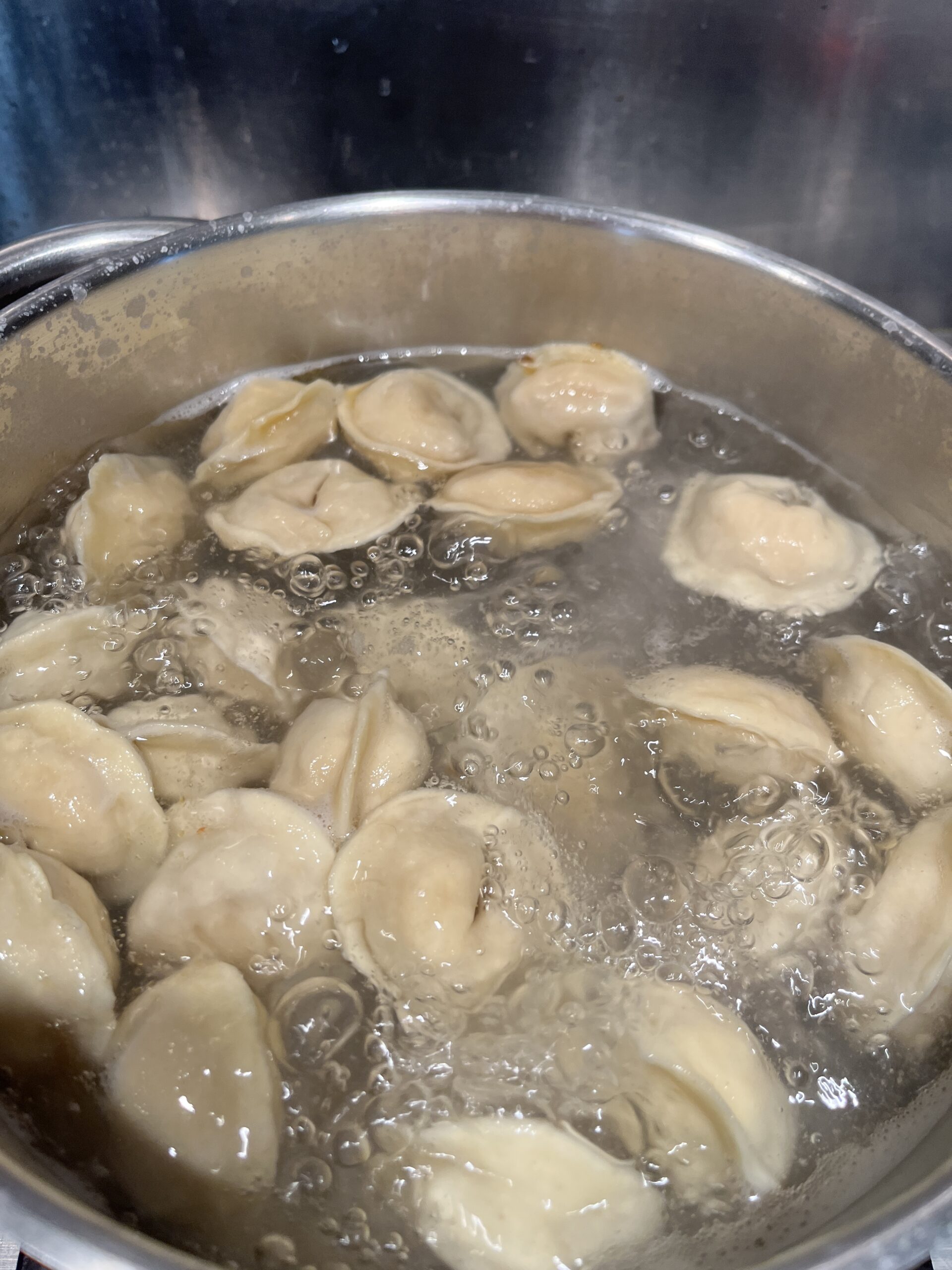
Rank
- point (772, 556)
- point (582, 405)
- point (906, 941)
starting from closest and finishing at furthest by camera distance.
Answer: point (906, 941) < point (772, 556) < point (582, 405)

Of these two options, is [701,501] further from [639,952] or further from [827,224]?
[827,224]

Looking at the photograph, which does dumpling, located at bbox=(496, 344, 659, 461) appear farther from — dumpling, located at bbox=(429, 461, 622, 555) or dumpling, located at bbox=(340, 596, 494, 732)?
dumpling, located at bbox=(340, 596, 494, 732)

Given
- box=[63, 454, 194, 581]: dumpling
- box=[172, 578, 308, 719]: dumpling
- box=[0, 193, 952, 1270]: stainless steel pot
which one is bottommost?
box=[172, 578, 308, 719]: dumpling

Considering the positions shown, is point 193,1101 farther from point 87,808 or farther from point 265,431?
point 265,431

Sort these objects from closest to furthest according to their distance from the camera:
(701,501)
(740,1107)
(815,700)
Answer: (740,1107)
(815,700)
(701,501)

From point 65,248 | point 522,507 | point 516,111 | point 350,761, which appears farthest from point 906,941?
point 516,111

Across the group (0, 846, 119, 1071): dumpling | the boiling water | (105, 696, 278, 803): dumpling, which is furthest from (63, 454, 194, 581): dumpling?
(0, 846, 119, 1071): dumpling

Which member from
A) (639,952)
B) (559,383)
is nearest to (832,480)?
(559,383)
